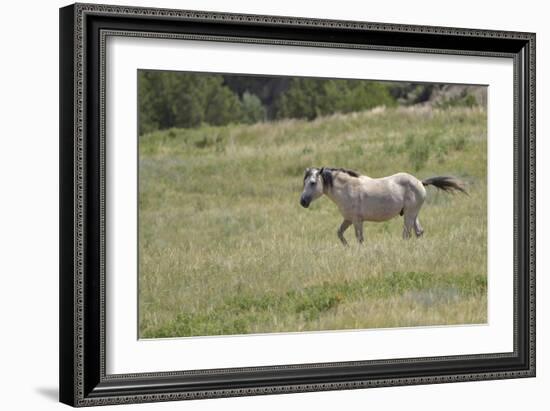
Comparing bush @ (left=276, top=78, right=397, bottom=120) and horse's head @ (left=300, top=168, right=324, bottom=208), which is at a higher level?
bush @ (left=276, top=78, right=397, bottom=120)

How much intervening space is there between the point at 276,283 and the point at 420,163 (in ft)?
6.17

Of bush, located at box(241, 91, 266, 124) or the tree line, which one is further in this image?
bush, located at box(241, 91, 266, 124)

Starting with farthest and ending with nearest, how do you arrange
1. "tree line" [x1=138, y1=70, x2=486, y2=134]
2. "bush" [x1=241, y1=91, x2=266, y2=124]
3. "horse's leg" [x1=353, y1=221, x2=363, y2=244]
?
"horse's leg" [x1=353, y1=221, x2=363, y2=244] → "bush" [x1=241, y1=91, x2=266, y2=124] → "tree line" [x1=138, y1=70, x2=486, y2=134]

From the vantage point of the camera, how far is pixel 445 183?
1262 cm

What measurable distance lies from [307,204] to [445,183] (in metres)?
1.38

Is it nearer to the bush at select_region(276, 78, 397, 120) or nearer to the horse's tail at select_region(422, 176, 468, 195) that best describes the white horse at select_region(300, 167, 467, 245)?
the horse's tail at select_region(422, 176, 468, 195)

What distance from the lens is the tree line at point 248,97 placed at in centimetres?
1134

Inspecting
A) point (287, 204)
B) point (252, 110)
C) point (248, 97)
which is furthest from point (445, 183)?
point (248, 97)

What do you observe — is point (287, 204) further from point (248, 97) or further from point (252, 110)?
point (248, 97)

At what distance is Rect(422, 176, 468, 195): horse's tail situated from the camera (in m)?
12.6

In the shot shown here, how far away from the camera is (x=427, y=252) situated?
12.4 meters

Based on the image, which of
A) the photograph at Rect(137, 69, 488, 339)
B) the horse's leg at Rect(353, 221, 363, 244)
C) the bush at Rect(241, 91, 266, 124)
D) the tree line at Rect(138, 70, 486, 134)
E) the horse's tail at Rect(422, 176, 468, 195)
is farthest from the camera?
the horse's tail at Rect(422, 176, 468, 195)

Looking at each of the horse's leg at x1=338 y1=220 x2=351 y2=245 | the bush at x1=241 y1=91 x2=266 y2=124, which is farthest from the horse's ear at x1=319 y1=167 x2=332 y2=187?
the bush at x1=241 y1=91 x2=266 y2=124

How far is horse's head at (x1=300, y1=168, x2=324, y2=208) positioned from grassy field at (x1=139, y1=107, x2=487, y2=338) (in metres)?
0.07
